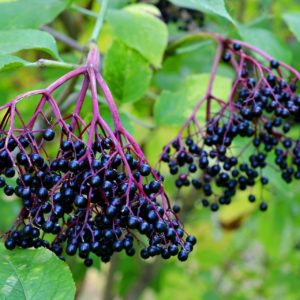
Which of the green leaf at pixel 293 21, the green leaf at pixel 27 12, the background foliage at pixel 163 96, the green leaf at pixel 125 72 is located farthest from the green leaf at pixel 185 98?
the green leaf at pixel 27 12

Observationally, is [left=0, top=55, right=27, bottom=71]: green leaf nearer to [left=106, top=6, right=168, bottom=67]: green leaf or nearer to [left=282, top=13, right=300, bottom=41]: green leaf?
[left=106, top=6, right=168, bottom=67]: green leaf

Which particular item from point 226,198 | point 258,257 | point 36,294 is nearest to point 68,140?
point 36,294

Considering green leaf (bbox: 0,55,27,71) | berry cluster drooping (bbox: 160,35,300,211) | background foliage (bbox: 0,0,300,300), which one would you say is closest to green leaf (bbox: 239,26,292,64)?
background foliage (bbox: 0,0,300,300)

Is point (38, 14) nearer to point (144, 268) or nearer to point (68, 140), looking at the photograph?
point (68, 140)

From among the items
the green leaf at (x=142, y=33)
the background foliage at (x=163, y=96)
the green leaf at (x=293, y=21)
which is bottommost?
the background foliage at (x=163, y=96)

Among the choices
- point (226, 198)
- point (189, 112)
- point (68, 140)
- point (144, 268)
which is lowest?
point (144, 268)

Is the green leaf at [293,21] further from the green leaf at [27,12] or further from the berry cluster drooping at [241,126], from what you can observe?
the green leaf at [27,12]
